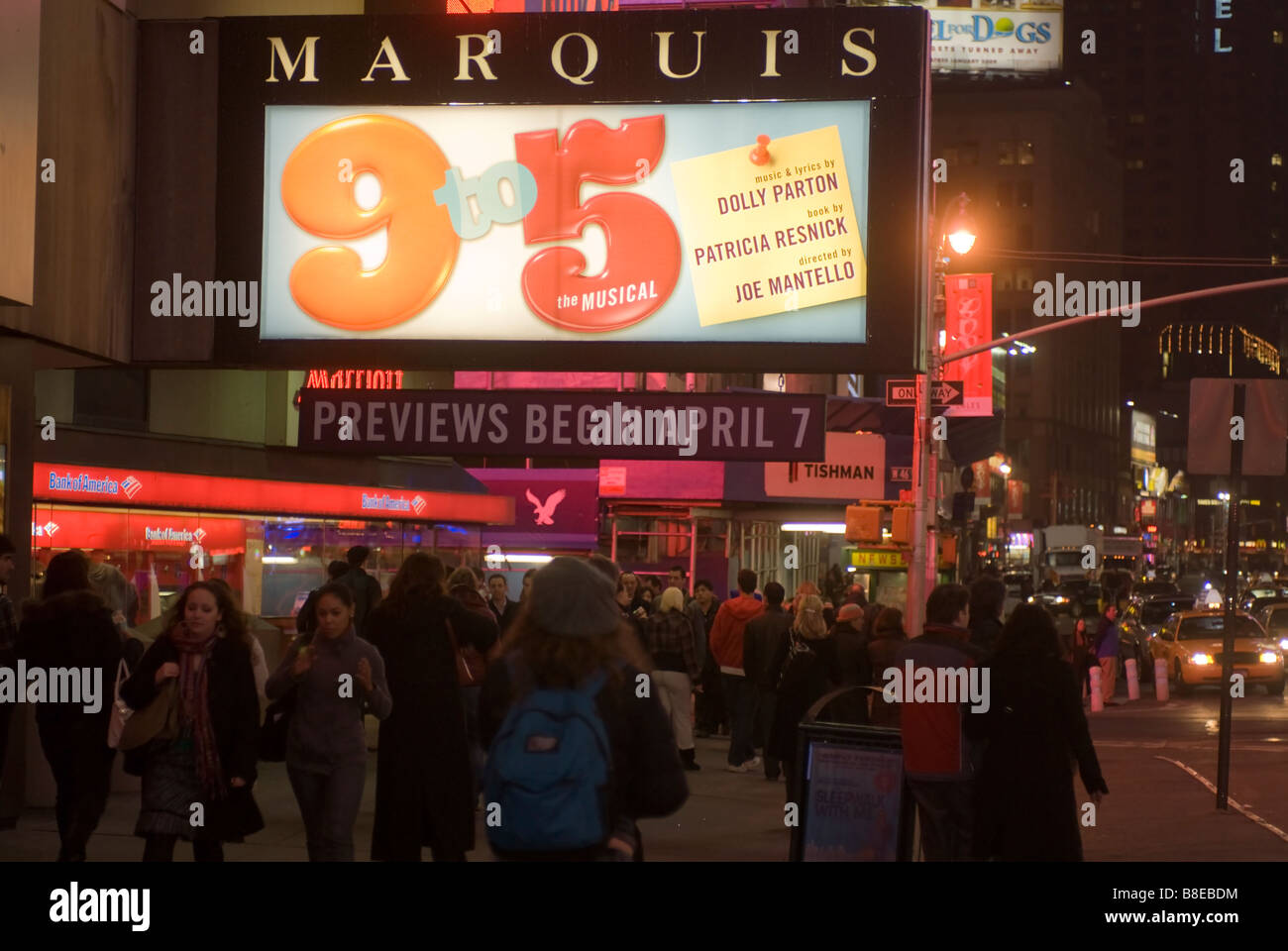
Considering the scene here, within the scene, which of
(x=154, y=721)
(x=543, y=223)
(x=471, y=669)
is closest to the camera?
(x=154, y=721)

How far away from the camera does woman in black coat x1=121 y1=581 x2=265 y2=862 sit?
26.7 feet

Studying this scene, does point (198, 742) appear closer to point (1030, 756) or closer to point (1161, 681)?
point (1030, 756)

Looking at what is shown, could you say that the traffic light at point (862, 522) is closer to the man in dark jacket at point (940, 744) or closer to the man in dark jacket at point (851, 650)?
the man in dark jacket at point (851, 650)

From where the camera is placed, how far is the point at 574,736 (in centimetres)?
505

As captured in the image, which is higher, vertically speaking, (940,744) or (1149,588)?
(940,744)

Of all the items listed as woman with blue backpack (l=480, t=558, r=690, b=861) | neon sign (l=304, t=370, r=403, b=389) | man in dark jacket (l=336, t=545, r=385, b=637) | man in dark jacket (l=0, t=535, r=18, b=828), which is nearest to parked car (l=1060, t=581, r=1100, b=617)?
neon sign (l=304, t=370, r=403, b=389)

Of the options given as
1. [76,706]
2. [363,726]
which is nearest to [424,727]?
[363,726]

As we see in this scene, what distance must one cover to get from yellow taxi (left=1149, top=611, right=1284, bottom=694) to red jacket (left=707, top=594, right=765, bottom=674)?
14.9 meters

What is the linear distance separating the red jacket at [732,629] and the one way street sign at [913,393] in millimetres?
5971

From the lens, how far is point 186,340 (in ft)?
44.4

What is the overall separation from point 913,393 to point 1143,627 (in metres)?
18.2

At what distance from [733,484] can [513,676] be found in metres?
26.4

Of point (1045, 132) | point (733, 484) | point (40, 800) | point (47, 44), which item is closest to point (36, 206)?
point (47, 44)

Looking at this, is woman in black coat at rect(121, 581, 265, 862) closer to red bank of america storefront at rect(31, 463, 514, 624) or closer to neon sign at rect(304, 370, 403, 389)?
red bank of america storefront at rect(31, 463, 514, 624)
